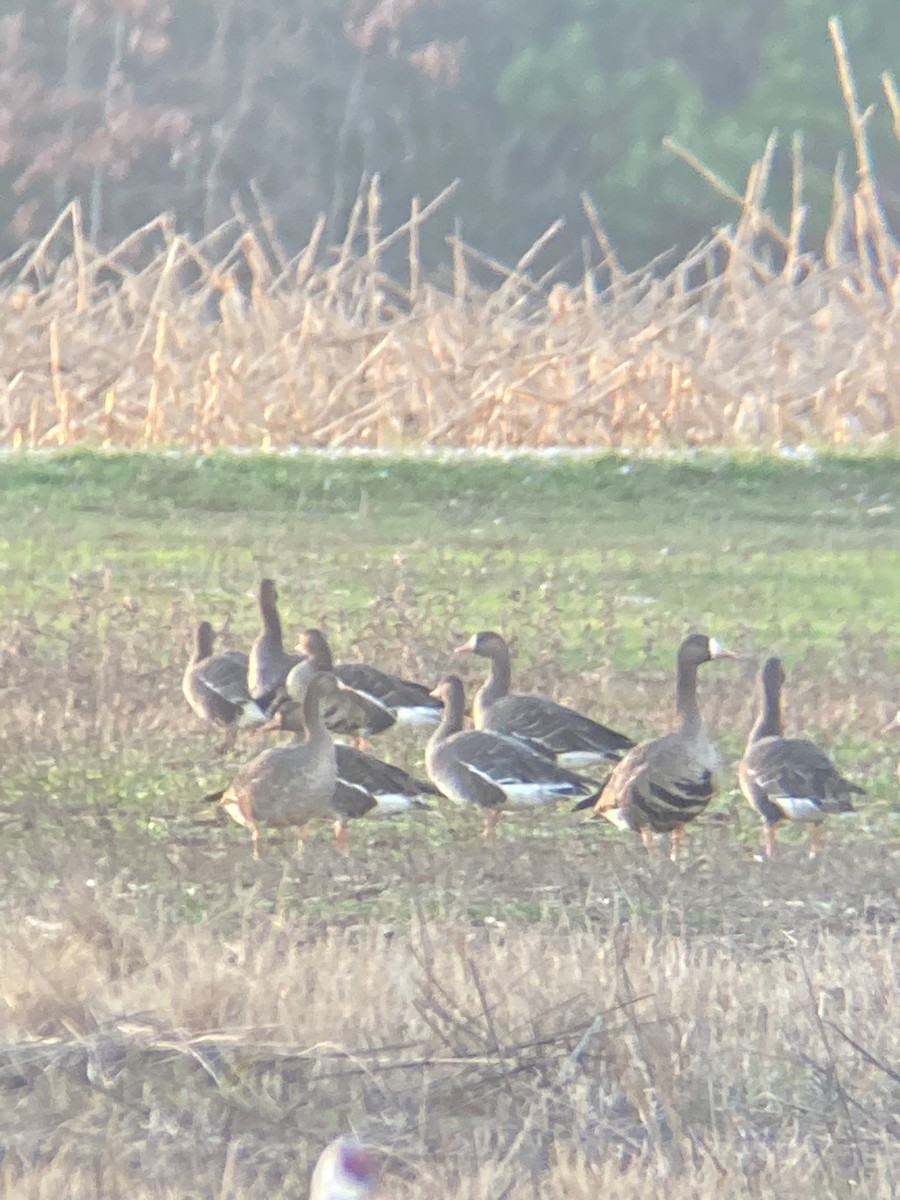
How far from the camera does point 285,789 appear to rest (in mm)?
7699

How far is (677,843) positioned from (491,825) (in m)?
0.60

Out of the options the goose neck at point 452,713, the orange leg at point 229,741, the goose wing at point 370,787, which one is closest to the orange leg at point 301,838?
the goose wing at point 370,787

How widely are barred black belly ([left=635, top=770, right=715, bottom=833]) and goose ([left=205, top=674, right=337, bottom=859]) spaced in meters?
0.92

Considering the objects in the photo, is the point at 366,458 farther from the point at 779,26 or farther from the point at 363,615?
the point at 779,26

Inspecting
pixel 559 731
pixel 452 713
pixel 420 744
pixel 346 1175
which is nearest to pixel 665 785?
pixel 559 731

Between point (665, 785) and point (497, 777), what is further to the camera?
point (497, 777)

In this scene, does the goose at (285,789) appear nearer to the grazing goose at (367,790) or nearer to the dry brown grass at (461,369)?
the grazing goose at (367,790)

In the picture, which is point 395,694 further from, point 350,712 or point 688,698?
point 688,698

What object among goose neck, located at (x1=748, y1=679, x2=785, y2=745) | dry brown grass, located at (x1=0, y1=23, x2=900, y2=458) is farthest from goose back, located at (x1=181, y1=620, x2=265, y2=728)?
dry brown grass, located at (x1=0, y1=23, x2=900, y2=458)

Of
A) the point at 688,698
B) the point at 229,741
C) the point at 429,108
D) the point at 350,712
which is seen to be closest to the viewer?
the point at 688,698

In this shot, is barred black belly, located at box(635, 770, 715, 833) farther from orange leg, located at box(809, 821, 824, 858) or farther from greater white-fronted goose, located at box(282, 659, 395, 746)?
greater white-fronted goose, located at box(282, 659, 395, 746)

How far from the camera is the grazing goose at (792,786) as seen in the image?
7.73 metres

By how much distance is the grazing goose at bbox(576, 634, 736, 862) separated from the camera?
759 cm

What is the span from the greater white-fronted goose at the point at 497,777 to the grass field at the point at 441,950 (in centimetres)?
12
